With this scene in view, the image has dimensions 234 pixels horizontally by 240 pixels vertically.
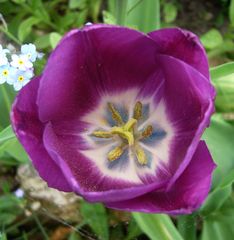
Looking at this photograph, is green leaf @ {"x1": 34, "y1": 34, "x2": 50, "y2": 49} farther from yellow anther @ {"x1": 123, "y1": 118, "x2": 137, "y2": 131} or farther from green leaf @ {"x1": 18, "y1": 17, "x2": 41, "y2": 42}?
yellow anther @ {"x1": 123, "y1": 118, "x2": 137, "y2": 131}

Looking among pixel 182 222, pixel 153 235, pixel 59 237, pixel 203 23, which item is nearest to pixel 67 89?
pixel 153 235

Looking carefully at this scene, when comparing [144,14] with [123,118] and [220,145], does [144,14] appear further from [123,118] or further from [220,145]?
[220,145]

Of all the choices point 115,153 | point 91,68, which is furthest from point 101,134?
point 91,68

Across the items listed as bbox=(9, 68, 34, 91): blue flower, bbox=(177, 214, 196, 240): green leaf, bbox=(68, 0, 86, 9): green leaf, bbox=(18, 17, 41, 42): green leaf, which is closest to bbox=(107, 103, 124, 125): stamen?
bbox=(9, 68, 34, 91): blue flower

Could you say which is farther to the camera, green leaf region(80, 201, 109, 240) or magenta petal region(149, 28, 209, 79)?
green leaf region(80, 201, 109, 240)

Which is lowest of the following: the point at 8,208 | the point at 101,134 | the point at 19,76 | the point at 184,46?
the point at 8,208
